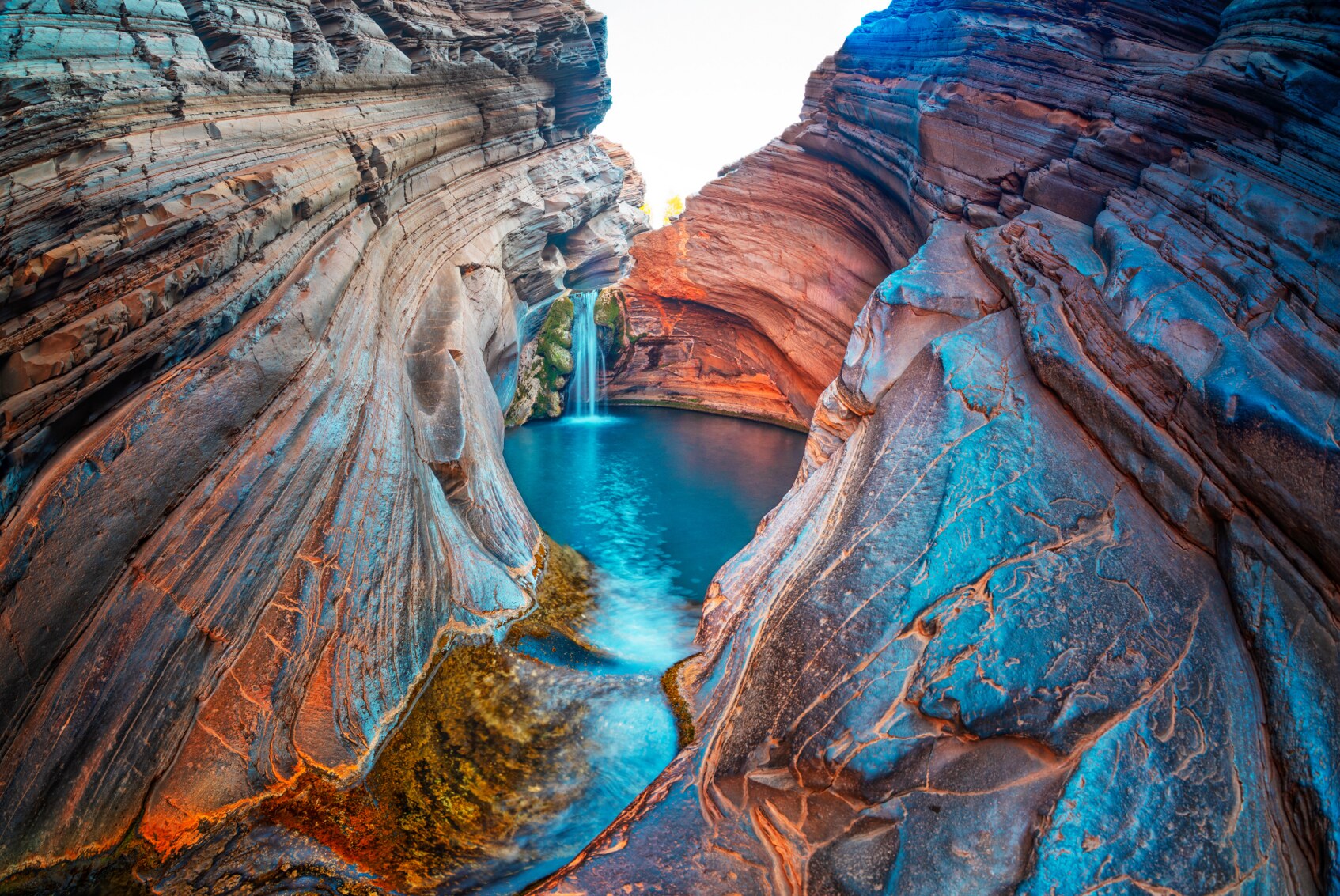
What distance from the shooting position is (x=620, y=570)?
32.3 ft

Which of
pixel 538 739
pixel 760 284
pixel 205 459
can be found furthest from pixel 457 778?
pixel 760 284

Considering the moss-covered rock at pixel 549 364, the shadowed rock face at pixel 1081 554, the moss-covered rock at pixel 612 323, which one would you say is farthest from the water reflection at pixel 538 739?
the moss-covered rock at pixel 612 323

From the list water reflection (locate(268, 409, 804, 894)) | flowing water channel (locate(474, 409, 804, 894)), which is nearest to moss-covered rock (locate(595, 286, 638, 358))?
flowing water channel (locate(474, 409, 804, 894))

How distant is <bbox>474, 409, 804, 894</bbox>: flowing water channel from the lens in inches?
197

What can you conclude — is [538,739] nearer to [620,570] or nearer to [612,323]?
[620,570]

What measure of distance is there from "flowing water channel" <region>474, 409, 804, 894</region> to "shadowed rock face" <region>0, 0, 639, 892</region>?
1.13 meters

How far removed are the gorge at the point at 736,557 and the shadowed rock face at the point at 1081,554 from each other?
0.03 meters

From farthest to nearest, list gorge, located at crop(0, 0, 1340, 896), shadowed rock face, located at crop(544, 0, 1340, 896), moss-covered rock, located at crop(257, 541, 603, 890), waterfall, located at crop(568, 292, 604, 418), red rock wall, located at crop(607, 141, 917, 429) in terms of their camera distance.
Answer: waterfall, located at crop(568, 292, 604, 418)
red rock wall, located at crop(607, 141, 917, 429)
moss-covered rock, located at crop(257, 541, 603, 890)
gorge, located at crop(0, 0, 1340, 896)
shadowed rock face, located at crop(544, 0, 1340, 896)

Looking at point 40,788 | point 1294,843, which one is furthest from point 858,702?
point 40,788

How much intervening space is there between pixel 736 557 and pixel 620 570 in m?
2.95

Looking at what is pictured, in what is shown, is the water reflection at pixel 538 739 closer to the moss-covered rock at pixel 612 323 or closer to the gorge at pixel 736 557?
the gorge at pixel 736 557

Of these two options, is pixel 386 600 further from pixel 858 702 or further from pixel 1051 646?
pixel 1051 646

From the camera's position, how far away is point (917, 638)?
431 cm

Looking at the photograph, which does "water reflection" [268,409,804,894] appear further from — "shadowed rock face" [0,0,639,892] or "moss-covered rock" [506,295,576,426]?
"moss-covered rock" [506,295,576,426]
